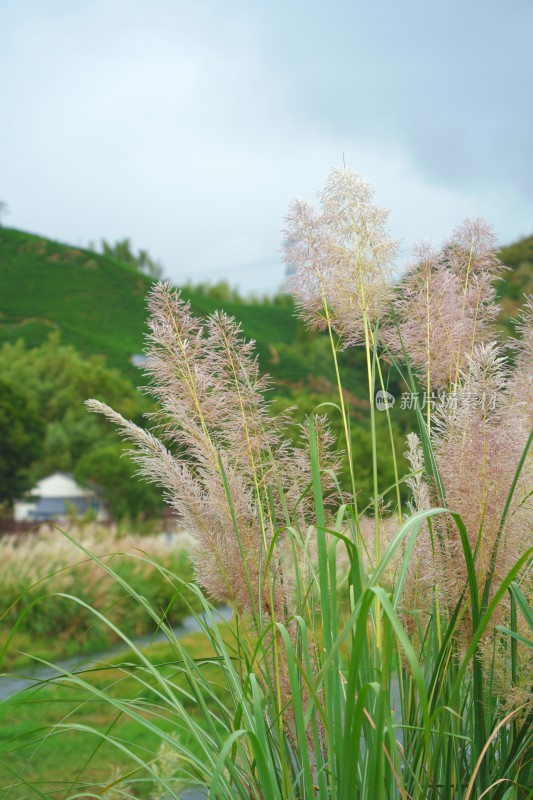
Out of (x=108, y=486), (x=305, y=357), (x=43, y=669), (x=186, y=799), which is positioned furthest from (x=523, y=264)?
(x=186, y=799)

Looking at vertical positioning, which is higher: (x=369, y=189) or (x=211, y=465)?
(x=369, y=189)

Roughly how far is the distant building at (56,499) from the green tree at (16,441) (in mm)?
929

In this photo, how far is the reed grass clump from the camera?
134 cm

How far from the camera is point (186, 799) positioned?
397 centimetres

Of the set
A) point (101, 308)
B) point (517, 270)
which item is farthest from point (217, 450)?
point (101, 308)

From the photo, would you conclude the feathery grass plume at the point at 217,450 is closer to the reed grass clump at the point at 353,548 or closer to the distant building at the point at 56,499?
the reed grass clump at the point at 353,548

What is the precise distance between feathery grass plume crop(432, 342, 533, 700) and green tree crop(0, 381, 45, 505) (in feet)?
81.0

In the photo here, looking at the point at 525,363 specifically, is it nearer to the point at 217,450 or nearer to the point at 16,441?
the point at 217,450

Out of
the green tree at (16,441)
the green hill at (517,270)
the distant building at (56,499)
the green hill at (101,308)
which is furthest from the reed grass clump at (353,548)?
the green hill at (101,308)

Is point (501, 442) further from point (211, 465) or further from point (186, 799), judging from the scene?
point (186, 799)

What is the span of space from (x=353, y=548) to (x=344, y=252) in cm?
82

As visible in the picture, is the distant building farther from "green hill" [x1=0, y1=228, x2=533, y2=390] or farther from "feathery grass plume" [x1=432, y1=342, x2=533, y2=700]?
"feathery grass plume" [x1=432, y1=342, x2=533, y2=700]

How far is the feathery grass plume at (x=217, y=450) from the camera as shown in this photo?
1594 mm

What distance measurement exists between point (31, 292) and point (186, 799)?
4586cm
